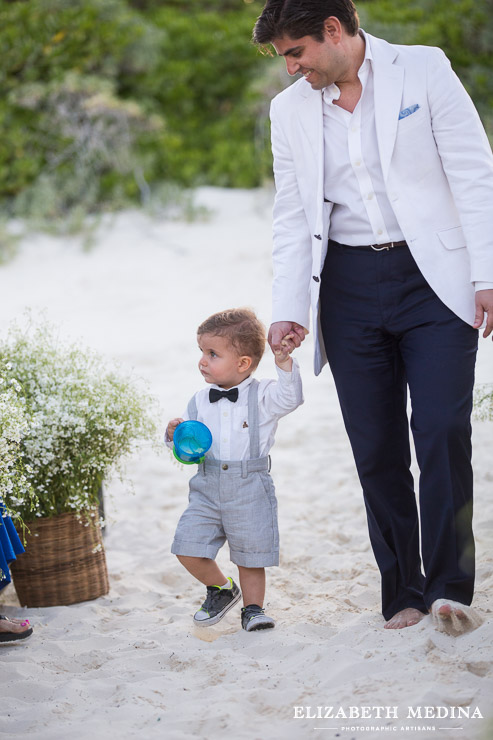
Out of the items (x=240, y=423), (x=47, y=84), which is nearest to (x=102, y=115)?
(x=47, y=84)

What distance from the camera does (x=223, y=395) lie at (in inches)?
123

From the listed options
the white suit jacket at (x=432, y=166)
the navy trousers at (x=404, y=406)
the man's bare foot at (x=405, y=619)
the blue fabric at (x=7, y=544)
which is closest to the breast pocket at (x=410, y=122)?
the white suit jacket at (x=432, y=166)

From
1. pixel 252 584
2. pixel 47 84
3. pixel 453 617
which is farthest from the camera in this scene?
pixel 47 84

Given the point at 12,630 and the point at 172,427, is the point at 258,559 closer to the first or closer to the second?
the point at 172,427

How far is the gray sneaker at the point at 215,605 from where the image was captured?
315cm

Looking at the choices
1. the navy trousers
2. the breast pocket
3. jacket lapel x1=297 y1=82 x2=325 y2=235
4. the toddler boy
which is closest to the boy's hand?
the toddler boy

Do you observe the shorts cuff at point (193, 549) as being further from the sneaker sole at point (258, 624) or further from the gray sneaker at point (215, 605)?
the sneaker sole at point (258, 624)

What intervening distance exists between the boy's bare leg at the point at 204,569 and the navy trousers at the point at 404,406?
62 centimetres

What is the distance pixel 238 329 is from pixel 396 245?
2.27 feet

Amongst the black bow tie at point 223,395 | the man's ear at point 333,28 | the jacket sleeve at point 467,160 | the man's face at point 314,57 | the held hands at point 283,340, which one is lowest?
the black bow tie at point 223,395

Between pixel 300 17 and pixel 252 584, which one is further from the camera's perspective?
pixel 252 584

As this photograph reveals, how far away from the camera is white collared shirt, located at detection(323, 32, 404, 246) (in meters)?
2.70

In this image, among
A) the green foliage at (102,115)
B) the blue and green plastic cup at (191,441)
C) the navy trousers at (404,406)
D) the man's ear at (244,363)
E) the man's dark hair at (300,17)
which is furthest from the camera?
the green foliage at (102,115)

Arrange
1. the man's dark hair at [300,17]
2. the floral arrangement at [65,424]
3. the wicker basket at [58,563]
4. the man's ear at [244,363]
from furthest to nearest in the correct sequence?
the wicker basket at [58,563], the floral arrangement at [65,424], the man's ear at [244,363], the man's dark hair at [300,17]
